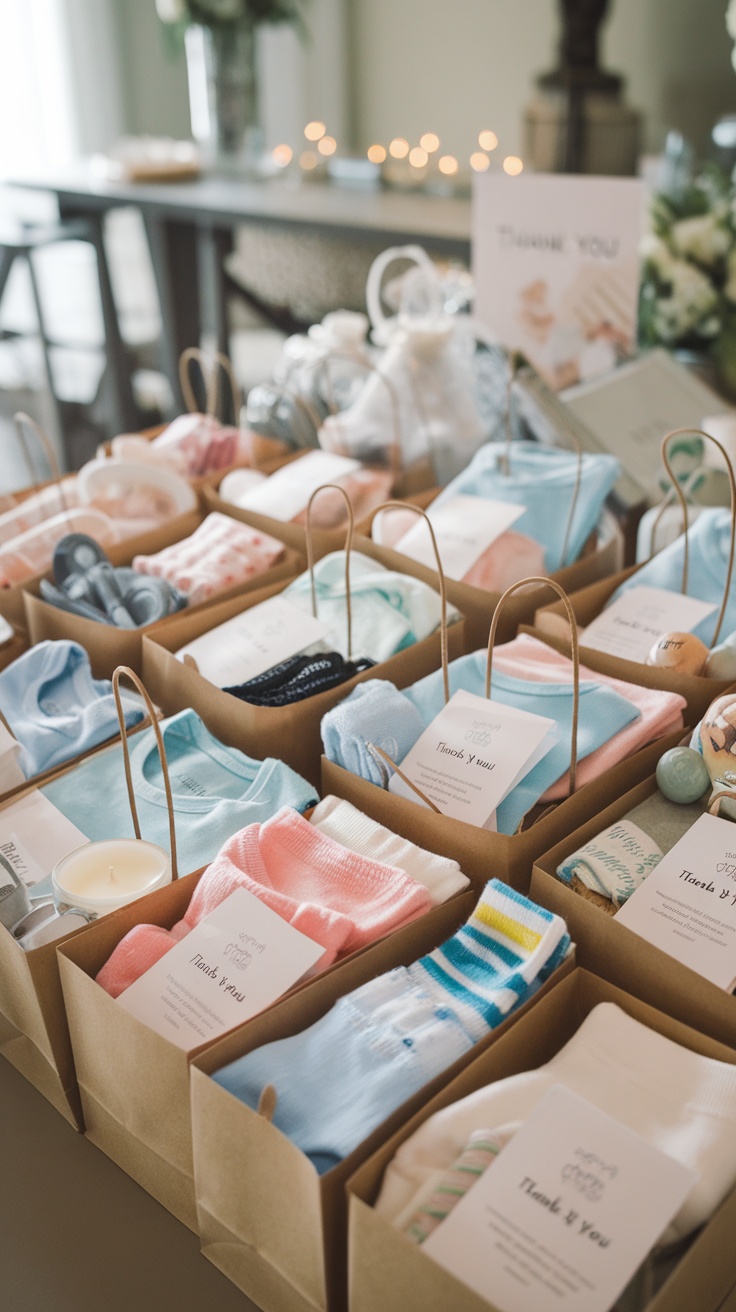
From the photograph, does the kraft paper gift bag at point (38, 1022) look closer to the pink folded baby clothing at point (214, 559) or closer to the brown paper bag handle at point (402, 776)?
the brown paper bag handle at point (402, 776)

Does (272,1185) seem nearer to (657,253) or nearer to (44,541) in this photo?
(44,541)

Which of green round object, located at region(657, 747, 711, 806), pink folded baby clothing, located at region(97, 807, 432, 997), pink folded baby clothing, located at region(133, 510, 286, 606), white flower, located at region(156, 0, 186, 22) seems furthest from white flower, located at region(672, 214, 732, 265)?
white flower, located at region(156, 0, 186, 22)

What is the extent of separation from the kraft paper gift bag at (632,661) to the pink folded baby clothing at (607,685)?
1cm

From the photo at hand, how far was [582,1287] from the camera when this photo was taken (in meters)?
0.65

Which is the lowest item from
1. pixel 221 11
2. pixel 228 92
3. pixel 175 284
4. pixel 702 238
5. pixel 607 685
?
pixel 607 685

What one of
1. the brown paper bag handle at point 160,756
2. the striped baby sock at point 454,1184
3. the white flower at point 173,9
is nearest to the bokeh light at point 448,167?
the white flower at point 173,9

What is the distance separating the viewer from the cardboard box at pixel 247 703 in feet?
3.98

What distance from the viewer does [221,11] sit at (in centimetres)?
338

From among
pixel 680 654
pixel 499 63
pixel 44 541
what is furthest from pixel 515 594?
pixel 499 63

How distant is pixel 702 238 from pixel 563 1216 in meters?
1.98

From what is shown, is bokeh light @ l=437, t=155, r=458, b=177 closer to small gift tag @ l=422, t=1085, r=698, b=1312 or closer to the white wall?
the white wall

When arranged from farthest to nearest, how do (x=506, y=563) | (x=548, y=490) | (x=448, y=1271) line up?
(x=548, y=490) → (x=506, y=563) → (x=448, y=1271)

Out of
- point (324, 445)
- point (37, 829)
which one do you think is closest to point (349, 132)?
point (324, 445)

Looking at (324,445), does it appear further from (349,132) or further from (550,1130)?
(349,132)
